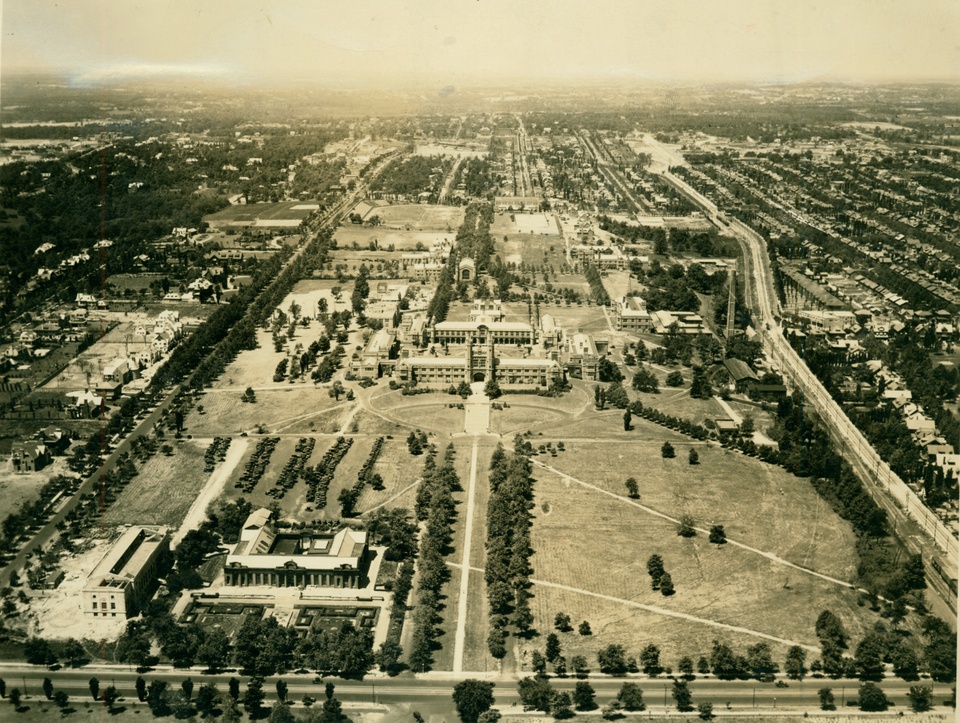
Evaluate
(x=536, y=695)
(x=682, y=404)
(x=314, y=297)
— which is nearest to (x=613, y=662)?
(x=536, y=695)

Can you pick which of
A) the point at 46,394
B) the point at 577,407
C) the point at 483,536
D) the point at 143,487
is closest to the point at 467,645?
the point at 483,536

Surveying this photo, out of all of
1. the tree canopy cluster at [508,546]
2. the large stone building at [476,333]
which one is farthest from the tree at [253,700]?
the large stone building at [476,333]

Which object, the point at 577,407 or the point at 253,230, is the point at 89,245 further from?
the point at 577,407

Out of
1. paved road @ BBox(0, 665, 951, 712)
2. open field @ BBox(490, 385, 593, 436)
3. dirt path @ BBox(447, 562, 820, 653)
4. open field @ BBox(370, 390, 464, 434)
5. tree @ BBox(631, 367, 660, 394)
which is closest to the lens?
paved road @ BBox(0, 665, 951, 712)

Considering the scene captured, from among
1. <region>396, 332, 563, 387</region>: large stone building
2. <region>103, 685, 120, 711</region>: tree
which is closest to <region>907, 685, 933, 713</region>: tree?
<region>103, 685, 120, 711</region>: tree

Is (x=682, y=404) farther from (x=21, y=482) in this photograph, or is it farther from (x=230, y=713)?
(x=21, y=482)

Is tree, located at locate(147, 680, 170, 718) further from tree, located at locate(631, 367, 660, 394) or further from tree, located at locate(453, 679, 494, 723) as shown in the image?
tree, located at locate(631, 367, 660, 394)
